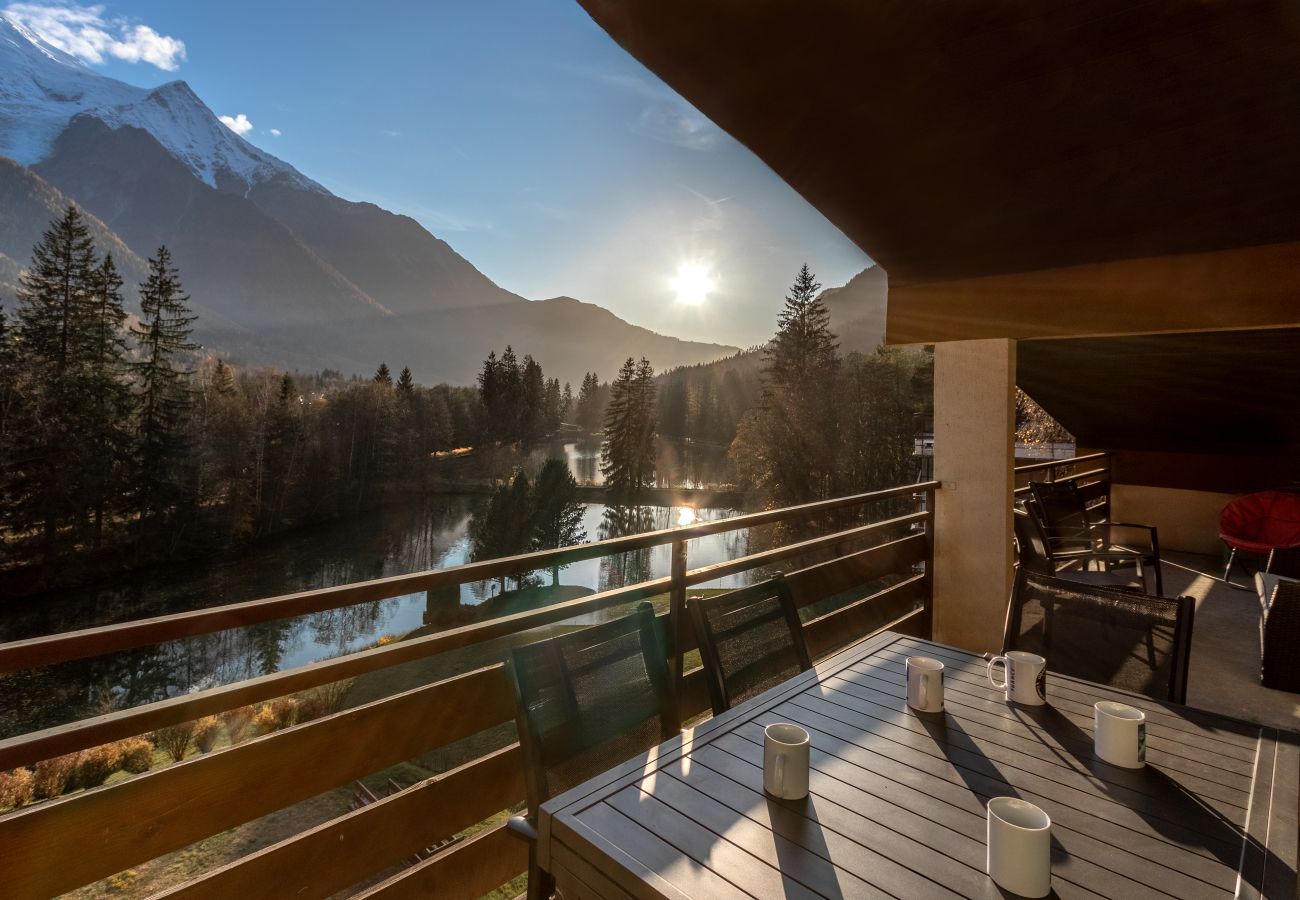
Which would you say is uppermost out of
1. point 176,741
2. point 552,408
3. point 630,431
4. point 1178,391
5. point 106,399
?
point 552,408

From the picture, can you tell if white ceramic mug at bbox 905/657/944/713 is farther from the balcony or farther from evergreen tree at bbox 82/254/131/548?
evergreen tree at bbox 82/254/131/548

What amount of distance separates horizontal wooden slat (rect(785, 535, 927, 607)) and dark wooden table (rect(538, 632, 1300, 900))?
119cm

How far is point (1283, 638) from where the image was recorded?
212 cm

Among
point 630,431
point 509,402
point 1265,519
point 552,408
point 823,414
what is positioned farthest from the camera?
point 552,408

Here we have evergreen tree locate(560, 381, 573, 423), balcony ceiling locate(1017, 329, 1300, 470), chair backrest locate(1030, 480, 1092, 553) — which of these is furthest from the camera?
evergreen tree locate(560, 381, 573, 423)

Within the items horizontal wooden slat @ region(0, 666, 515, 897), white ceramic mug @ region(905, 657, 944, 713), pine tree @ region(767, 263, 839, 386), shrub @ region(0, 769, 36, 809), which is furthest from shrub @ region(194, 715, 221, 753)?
pine tree @ region(767, 263, 839, 386)

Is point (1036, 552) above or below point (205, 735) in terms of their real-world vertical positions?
above

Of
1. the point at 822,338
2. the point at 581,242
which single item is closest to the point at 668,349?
the point at 581,242

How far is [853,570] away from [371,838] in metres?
2.40

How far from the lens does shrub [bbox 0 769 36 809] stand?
11.5 meters

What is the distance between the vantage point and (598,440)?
50.1m

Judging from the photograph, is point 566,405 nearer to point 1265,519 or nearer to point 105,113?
point 1265,519

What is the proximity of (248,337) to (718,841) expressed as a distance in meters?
74.6

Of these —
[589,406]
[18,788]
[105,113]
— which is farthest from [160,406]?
[105,113]
